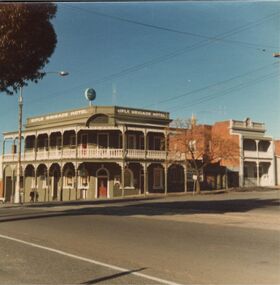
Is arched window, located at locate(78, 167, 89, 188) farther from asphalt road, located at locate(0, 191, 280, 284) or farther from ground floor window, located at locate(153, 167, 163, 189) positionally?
asphalt road, located at locate(0, 191, 280, 284)

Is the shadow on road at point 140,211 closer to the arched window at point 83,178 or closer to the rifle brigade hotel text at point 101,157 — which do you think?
the rifle brigade hotel text at point 101,157

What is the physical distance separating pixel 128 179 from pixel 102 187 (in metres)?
2.51

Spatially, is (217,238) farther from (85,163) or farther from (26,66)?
(85,163)

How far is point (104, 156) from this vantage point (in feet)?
149

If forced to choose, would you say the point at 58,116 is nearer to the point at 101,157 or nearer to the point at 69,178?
the point at 69,178

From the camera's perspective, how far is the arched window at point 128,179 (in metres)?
47.0

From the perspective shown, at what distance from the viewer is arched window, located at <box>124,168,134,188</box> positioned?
154ft

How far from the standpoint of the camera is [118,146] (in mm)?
47094

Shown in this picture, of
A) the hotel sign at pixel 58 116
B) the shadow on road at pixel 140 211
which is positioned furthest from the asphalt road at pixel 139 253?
Result: the hotel sign at pixel 58 116

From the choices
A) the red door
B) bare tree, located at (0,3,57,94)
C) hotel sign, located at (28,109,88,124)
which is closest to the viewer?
bare tree, located at (0,3,57,94)

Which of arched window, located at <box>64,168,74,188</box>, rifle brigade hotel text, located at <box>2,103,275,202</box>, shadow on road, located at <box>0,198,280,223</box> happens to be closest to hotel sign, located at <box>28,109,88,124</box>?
rifle brigade hotel text, located at <box>2,103,275,202</box>

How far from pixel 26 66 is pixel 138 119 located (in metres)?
30.8

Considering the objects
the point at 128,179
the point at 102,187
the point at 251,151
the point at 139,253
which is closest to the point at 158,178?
the point at 128,179

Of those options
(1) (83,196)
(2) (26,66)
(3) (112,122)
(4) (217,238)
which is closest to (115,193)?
(1) (83,196)
